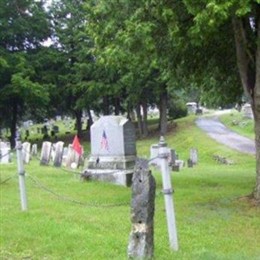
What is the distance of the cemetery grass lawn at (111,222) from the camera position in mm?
7617

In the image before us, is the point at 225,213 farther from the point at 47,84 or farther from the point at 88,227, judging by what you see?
the point at 47,84

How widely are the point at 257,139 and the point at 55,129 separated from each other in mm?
46616

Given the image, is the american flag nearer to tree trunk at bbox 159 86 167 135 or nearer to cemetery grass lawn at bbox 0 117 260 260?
cemetery grass lawn at bbox 0 117 260 260

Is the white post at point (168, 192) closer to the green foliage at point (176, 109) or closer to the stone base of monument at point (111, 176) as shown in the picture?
the stone base of monument at point (111, 176)

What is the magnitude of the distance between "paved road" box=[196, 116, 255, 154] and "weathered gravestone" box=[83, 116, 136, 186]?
1587cm

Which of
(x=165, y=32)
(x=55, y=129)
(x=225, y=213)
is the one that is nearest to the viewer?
(x=225, y=213)

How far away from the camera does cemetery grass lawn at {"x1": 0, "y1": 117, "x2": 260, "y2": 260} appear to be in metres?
7.62

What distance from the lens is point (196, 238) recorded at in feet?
27.9

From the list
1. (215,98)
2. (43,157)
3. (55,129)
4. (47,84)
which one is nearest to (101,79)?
(47,84)

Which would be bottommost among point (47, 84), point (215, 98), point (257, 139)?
point (257, 139)

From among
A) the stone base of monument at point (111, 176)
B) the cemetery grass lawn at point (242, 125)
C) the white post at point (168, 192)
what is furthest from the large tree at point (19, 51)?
the white post at point (168, 192)

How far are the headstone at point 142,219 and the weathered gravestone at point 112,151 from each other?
925 cm

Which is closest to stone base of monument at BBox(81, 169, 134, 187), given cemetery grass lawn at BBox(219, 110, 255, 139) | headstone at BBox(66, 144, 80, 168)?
headstone at BBox(66, 144, 80, 168)

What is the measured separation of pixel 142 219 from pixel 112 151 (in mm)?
10150
